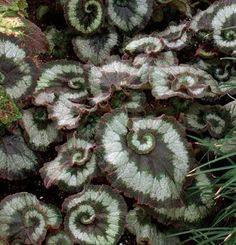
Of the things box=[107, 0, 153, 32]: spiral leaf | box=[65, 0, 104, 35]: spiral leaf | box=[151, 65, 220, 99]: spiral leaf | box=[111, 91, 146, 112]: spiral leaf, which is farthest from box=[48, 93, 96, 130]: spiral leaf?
box=[107, 0, 153, 32]: spiral leaf

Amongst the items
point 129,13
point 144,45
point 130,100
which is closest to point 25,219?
point 130,100

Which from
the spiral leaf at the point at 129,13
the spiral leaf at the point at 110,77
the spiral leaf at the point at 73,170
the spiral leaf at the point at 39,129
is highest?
the spiral leaf at the point at 129,13

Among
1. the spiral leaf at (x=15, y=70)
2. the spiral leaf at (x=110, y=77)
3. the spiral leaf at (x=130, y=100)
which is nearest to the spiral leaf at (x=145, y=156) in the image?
the spiral leaf at (x=130, y=100)

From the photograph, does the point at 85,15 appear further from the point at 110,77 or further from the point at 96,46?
the point at 110,77

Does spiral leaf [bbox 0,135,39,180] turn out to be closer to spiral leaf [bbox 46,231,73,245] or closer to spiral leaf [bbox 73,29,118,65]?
spiral leaf [bbox 46,231,73,245]

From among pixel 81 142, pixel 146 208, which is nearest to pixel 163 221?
pixel 146 208

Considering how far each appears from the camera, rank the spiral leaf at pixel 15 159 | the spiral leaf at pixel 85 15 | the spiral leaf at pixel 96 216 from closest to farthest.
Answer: the spiral leaf at pixel 96 216 < the spiral leaf at pixel 15 159 < the spiral leaf at pixel 85 15

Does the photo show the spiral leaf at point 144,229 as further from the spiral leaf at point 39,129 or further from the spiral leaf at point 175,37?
the spiral leaf at point 175,37
